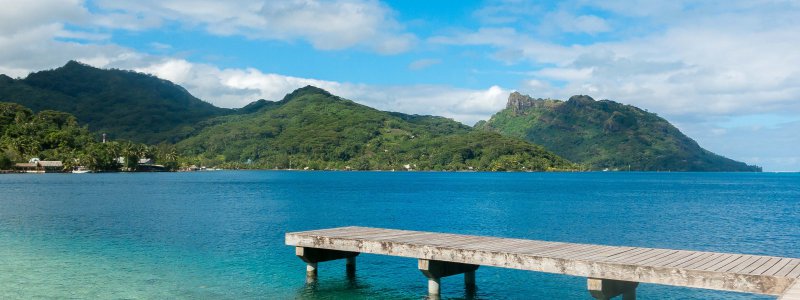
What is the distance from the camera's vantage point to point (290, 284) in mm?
27344

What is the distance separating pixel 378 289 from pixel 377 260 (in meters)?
7.21

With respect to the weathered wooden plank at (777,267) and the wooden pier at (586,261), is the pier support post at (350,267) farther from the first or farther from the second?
the weathered wooden plank at (777,267)

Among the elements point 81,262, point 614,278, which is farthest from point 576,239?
point 81,262

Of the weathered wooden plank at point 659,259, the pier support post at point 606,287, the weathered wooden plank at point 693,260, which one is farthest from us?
the pier support post at point 606,287

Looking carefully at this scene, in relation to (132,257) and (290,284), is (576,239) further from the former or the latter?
(132,257)

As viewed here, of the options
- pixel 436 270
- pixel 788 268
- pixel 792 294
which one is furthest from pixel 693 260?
pixel 436 270

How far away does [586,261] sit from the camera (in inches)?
770

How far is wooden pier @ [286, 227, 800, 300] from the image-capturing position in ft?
57.6

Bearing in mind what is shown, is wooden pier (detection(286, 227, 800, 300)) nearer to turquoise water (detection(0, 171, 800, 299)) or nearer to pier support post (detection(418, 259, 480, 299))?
pier support post (detection(418, 259, 480, 299))

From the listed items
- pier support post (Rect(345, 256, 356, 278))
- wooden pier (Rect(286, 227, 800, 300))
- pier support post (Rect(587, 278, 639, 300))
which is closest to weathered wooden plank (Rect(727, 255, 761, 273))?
wooden pier (Rect(286, 227, 800, 300))

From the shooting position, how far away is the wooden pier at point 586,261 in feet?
57.6

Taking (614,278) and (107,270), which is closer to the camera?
(614,278)

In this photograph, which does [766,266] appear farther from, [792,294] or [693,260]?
[792,294]

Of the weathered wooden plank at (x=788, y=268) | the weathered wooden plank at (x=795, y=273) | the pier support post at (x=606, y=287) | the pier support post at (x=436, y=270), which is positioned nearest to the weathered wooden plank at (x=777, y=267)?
the weathered wooden plank at (x=788, y=268)
